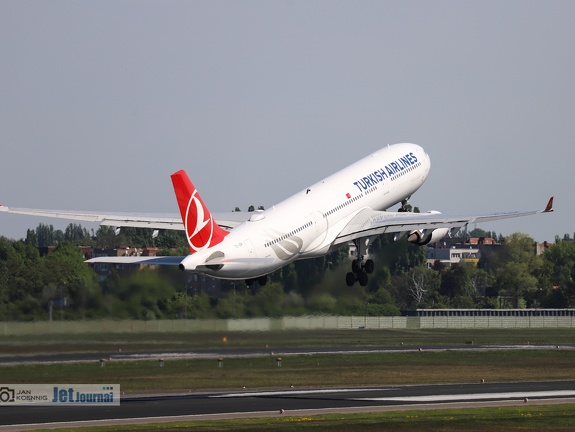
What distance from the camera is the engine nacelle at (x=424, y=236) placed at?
2916 inches

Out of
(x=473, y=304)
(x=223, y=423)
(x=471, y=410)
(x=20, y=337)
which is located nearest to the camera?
(x=223, y=423)

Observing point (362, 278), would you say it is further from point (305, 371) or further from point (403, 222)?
point (305, 371)

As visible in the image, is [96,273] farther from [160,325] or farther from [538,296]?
[538,296]

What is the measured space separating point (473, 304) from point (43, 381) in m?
68.4

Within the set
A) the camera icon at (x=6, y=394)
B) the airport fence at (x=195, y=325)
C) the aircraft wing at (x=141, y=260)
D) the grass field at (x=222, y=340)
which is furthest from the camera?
the grass field at (x=222, y=340)

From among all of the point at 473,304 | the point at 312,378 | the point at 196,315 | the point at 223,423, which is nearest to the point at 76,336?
the point at 196,315

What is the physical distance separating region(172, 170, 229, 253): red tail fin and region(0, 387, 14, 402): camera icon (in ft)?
34.9

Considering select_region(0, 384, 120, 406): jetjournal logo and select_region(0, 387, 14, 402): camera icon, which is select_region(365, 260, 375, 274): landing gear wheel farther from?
select_region(0, 387, 14, 402): camera icon

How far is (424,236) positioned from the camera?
74438mm

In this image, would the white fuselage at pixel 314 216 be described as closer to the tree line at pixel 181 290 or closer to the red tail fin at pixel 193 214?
the red tail fin at pixel 193 214

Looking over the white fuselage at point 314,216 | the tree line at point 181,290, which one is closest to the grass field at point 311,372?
the tree line at point 181,290

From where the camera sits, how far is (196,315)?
67.2 meters

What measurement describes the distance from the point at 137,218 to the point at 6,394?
18.5 m

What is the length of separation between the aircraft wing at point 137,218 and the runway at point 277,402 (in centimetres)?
1503
